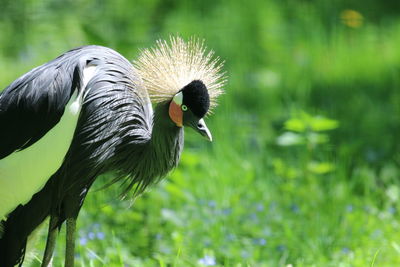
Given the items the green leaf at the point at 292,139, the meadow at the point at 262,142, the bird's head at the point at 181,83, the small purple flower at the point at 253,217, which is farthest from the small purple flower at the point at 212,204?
the bird's head at the point at 181,83

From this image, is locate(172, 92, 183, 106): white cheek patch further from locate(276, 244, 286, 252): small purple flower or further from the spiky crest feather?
locate(276, 244, 286, 252): small purple flower

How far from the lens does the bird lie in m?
1.99

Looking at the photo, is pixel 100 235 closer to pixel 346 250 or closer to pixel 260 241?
pixel 260 241

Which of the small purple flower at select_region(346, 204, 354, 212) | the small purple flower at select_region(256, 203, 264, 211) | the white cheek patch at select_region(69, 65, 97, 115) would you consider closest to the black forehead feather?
the white cheek patch at select_region(69, 65, 97, 115)

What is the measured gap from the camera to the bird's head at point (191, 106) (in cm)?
199

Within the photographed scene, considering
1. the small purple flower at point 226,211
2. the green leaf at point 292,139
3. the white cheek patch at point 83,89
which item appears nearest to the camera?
the white cheek patch at point 83,89

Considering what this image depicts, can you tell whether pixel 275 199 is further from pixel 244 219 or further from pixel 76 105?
pixel 76 105

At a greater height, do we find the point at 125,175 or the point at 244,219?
the point at 125,175

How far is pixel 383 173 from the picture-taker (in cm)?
331

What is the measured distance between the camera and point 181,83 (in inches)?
82.0

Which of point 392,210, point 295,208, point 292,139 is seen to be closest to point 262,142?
point 292,139

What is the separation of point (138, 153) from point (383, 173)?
5.04 ft

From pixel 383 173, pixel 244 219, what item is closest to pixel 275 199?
pixel 244 219

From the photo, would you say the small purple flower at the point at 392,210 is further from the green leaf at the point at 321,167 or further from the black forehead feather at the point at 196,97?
the black forehead feather at the point at 196,97
